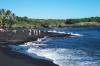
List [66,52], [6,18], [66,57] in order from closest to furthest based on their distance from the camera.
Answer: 1. [66,57]
2. [66,52]
3. [6,18]

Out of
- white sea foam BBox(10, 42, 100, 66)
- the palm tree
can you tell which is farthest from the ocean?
the palm tree

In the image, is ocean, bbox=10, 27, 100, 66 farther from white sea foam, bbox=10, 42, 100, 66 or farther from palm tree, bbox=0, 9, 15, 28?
palm tree, bbox=0, 9, 15, 28

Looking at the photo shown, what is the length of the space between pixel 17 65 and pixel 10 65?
0.71 m

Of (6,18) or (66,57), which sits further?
(6,18)

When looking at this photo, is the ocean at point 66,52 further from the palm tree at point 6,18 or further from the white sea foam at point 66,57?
the palm tree at point 6,18

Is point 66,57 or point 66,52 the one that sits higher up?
point 66,57

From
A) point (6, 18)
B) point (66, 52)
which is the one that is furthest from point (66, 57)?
point (6, 18)

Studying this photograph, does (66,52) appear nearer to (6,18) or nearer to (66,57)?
(66,57)

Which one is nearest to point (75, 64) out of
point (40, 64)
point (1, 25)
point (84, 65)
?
point (84, 65)

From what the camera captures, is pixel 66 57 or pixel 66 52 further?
pixel 66 52

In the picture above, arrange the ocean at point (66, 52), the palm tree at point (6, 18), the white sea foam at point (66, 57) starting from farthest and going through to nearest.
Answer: the palm tree at point (6, 18), the ocean at point (66, 52), the white sea foam at point (66, 57)

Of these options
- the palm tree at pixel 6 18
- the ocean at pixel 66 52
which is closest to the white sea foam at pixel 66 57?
the ocean at pixel 66 52

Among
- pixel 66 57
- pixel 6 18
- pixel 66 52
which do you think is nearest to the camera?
pixel 66 57

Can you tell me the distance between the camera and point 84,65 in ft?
74.3
